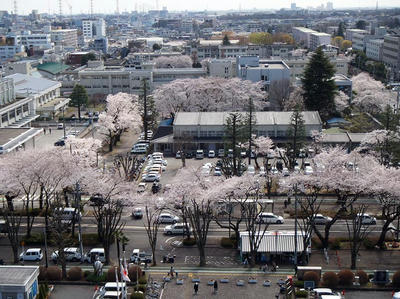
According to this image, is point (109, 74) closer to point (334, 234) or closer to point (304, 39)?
point (334, 234)


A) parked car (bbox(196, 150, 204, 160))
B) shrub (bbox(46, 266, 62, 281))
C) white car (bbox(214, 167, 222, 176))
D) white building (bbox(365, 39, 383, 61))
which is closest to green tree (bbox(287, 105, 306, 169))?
white car (bbox(214, 167, 222, 176))

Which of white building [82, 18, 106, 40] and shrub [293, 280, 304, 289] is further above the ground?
white building [82, 18, 106, 40]

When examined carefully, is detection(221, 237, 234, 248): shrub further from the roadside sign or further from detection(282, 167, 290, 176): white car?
detection(282, 167, 290, 176): white car

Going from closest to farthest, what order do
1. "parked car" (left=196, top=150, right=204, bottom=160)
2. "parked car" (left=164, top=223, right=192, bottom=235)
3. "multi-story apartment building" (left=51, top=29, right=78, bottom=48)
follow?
1. "parked car" (left=164, top=223, right=192, bottom=235)
2. "parked car" (left=196, top=150, right=204, bottom=160)
3. "multi-story apartment building" (left=51, top=29, right=78, bottom=48)

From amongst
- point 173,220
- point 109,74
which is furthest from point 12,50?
point 173,220

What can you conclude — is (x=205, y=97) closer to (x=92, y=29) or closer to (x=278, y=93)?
(x=278, y=93)
